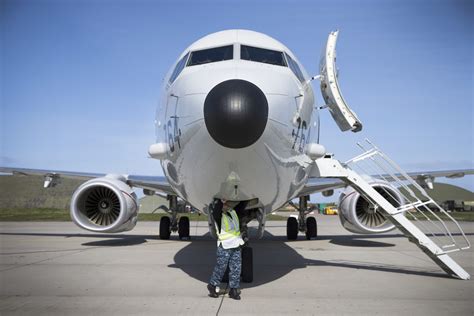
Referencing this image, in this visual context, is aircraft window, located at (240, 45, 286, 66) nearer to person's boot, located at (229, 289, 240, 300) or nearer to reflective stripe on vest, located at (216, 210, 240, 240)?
reflective stripe on vest, located at (216, 210, 240, 240)

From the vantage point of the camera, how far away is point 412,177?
46.6 feet

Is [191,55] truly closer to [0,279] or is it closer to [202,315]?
[202,315]

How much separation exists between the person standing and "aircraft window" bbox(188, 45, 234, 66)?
2045 millimetres

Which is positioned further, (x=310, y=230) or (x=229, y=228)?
(x=310, y=230)

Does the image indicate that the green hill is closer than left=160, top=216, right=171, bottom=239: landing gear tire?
No

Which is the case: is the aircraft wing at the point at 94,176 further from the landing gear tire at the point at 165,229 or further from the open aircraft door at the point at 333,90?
the open aircraft door at the point at 333,90

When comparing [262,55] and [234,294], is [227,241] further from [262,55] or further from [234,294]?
[262,55]

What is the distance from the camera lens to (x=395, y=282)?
7.10 metres

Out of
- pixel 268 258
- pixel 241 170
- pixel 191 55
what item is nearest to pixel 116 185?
pixel 268 258

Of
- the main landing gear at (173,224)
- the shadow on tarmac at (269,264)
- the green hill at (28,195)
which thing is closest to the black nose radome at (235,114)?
the shadow on tarmac at (269,264)

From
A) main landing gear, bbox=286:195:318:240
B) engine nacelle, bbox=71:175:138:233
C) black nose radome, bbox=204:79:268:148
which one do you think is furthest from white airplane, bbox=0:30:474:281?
main landing gear, bbox=286:195:318:240

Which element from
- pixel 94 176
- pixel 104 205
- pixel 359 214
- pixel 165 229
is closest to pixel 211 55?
pixel 359 214

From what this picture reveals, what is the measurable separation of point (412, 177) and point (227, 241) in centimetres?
1006

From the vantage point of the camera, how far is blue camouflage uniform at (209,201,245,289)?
6062mm
